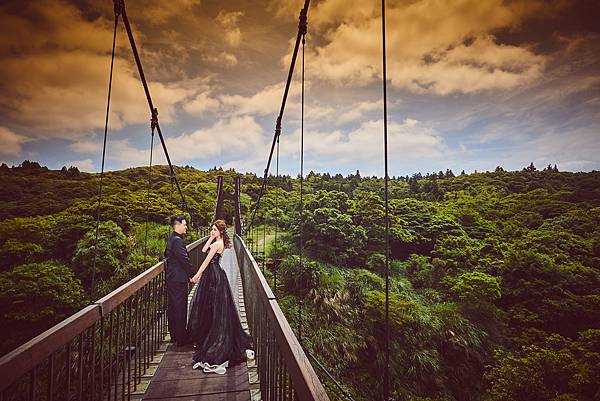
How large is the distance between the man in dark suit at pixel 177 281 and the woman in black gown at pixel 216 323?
0.37ft

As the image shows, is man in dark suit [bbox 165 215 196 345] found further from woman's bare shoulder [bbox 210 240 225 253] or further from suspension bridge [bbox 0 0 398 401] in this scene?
woman's bare shoulder [bbox 210 240 225 253]

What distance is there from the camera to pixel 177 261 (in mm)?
3285

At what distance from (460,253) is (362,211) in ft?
20.4

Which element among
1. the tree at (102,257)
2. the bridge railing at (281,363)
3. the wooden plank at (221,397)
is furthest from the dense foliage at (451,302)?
Answer: the bridge railing at (281,363)

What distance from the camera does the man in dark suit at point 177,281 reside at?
10.5 feet

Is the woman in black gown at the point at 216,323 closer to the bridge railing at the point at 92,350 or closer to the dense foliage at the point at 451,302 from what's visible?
the bridge railing at the point at 92,350

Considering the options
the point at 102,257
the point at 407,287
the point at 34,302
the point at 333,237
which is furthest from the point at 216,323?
the point at 407,287

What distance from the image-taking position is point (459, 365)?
1255 centimetres

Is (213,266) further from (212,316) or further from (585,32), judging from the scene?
(585,32)

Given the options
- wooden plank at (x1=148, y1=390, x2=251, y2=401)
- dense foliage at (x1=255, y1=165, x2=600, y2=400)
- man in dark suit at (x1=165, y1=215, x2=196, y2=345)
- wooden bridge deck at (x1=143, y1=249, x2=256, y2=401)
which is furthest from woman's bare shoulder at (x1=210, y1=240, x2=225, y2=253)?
dense foliage at (x1=255, y1=165, x2=600, y2=400)

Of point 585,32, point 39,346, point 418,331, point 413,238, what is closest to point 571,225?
point 413,238

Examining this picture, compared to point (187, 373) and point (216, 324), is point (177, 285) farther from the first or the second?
point (187, 373)

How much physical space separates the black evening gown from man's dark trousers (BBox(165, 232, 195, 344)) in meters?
0.11

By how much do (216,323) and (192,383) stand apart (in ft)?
1.83
